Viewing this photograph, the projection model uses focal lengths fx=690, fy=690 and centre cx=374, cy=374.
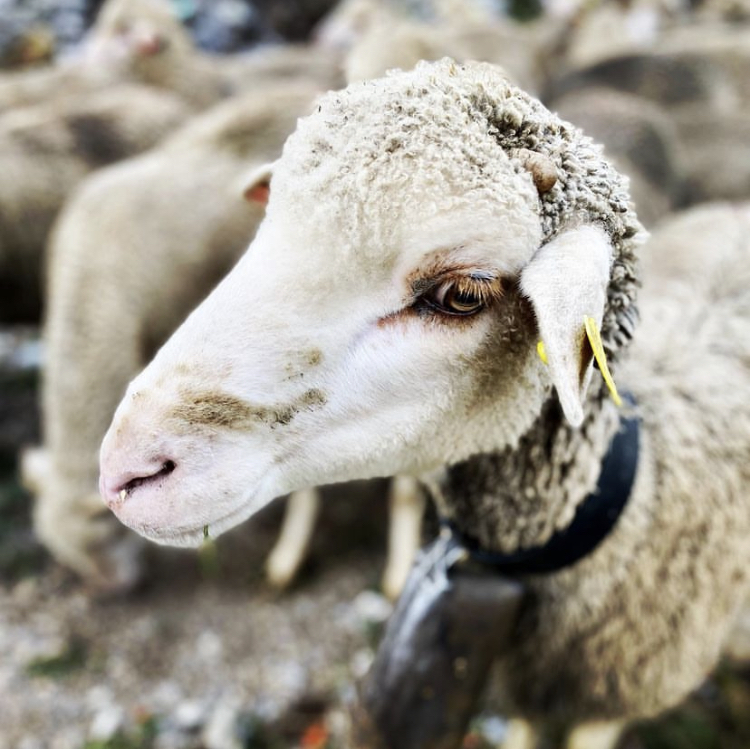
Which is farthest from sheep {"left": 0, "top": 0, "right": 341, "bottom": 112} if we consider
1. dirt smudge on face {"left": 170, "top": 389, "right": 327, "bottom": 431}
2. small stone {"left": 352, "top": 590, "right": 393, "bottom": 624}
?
dirt smudge on face {"left": 170, "top": 389, "right": 327, "bottom": 431}

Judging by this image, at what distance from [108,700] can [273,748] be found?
0.82 m

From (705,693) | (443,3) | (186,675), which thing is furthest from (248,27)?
(705,693)

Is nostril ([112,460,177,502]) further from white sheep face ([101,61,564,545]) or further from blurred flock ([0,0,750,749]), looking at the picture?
blurred flock ([0,0,750,749])

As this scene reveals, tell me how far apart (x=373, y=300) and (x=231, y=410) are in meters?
0.30

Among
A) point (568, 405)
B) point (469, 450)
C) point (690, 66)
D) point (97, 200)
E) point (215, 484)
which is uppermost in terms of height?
point (568, 405)

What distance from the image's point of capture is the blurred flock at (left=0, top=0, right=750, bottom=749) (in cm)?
301

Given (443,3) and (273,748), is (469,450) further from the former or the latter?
(443,3)

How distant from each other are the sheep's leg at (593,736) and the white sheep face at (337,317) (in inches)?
59.2

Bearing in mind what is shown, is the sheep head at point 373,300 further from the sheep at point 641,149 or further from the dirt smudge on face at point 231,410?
the sheep at point 641,149

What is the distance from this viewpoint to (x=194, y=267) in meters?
3.33

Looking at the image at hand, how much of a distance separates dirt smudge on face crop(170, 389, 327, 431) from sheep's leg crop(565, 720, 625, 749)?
62.7 inches

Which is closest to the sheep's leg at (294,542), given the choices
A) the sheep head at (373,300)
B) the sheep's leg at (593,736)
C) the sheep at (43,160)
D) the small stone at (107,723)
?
the small stone at (107,723)

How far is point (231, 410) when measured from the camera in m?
1.14

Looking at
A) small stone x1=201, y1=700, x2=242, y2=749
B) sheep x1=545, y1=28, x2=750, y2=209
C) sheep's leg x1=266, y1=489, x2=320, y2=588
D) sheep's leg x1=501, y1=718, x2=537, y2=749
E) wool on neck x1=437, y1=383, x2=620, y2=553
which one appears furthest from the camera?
sheep x1=545, y1=28, x2=750, y2=209
